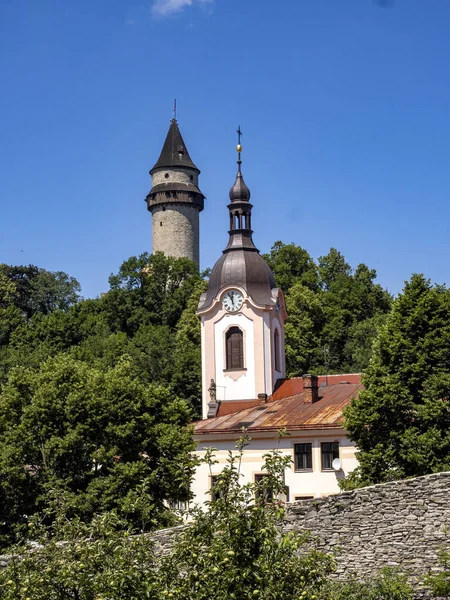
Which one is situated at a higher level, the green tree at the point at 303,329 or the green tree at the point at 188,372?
the green tree at the point at 303,329

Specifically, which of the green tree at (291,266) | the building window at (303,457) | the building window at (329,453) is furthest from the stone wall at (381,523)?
the green tree at (291,266)

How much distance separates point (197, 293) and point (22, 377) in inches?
1834

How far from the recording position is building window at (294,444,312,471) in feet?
122

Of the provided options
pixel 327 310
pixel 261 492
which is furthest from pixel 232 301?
pixel 261 492

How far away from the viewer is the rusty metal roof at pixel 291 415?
37.6 metres

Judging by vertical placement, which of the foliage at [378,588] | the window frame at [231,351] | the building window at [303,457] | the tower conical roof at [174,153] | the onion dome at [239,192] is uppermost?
the tower conical roof at [174,153]

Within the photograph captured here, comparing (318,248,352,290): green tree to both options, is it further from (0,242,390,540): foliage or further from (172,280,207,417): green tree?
(172,280,207,417): green tree

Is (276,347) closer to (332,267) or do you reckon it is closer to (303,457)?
(303,457)

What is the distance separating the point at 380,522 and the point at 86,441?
483 inches

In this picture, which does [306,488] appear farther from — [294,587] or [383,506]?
[294,587]

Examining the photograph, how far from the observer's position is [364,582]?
1677cm

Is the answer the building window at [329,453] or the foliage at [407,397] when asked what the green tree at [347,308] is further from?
the foliage at [407,397]

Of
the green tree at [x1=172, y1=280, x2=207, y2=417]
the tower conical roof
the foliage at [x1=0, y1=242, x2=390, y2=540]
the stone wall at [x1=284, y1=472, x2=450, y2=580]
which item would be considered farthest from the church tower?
the tower conical roof

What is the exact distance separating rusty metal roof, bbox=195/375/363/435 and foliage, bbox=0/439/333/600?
2468 cm
